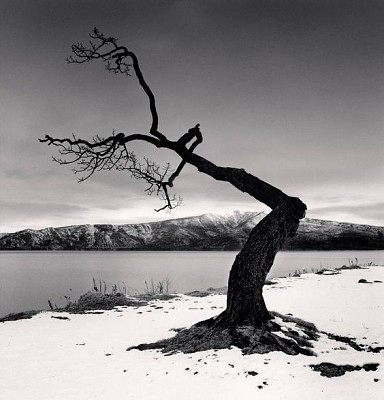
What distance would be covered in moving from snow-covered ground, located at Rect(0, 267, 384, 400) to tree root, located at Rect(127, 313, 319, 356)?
12.1 inches

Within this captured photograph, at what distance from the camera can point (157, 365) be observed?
23.9ft

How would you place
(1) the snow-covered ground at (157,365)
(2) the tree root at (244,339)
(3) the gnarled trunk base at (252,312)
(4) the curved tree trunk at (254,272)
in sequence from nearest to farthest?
(1) the snow-covered ground at (157,365) < (2) the tree root at (244,339) < (3) the gnarled trunk base at (252,312) < (4) the curved tree trunk at (254,272)

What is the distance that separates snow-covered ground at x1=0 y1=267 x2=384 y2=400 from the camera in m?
5.92

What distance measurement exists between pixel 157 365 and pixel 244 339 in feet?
6.64

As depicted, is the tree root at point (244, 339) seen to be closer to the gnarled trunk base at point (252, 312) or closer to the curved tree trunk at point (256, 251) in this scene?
the gnarled trunk base at point (252, 312)

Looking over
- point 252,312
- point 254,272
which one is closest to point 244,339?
point 252,312

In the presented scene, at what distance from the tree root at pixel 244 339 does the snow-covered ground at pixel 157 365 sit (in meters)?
0.31

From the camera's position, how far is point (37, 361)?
8086 millimetres

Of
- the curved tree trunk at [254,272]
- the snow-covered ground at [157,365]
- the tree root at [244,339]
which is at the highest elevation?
the curved tree trunk at [254,272]

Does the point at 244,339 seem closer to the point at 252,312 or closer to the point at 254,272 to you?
the point at 252,312

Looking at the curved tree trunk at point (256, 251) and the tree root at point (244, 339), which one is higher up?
the curved tree trunk at point (256, 251)

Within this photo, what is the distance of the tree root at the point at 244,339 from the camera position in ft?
25.4

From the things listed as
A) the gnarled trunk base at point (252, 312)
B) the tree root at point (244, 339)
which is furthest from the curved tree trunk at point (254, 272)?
the tree root at point (244, 339)

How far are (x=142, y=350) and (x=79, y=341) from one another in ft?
7.74
